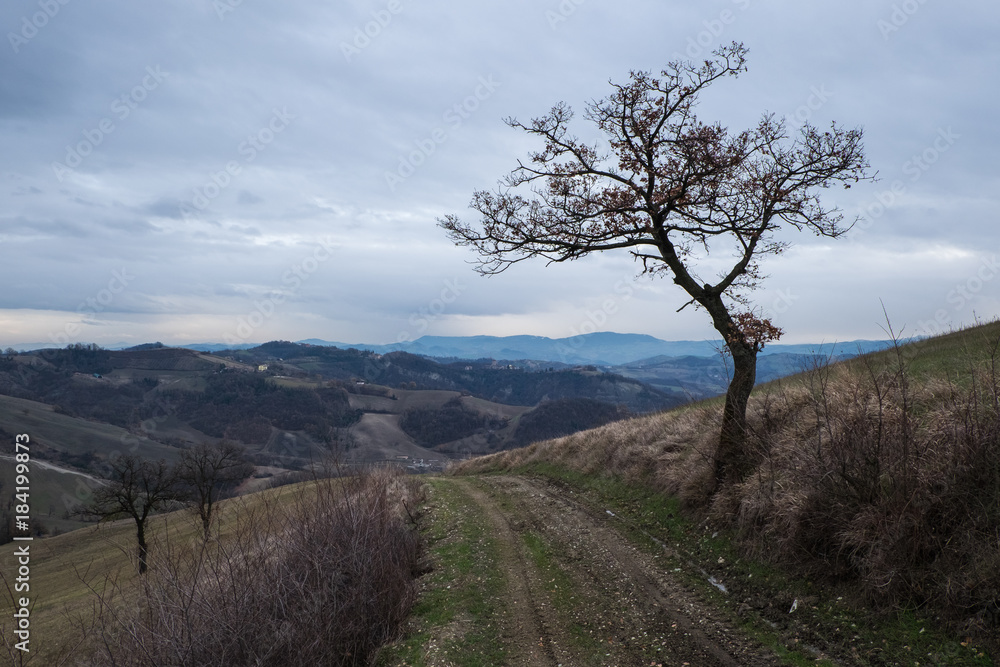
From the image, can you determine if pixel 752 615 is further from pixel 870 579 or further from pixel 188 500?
pixel 188 500

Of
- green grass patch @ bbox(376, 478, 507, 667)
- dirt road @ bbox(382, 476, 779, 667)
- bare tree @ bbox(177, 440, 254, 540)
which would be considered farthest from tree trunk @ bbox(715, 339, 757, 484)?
bare tree @ bbox(177, 440, 254, 540)

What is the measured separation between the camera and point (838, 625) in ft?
20.9

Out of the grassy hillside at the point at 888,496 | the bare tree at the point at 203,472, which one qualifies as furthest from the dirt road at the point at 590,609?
the bare tree at the point at 203,472

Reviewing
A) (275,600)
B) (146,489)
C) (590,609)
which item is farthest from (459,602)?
(146,489)

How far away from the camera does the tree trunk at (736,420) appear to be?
35.0ft

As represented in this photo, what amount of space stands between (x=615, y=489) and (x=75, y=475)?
18333 centimetres

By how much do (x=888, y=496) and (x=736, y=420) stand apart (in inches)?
154

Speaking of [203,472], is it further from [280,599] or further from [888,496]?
[888,496]

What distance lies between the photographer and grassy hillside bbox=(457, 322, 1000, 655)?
19.4 feet

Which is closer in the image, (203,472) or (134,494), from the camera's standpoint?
(134,494)

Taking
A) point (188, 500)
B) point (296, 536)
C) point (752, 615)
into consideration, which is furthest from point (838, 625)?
point (188, 500)

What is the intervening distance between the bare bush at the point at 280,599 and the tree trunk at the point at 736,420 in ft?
22.2

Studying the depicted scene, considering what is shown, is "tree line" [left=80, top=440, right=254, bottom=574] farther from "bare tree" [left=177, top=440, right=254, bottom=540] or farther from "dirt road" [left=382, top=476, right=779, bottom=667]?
"dirt road" [left=382, top=476, right=779, bottom=667]

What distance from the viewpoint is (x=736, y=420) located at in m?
10.8
